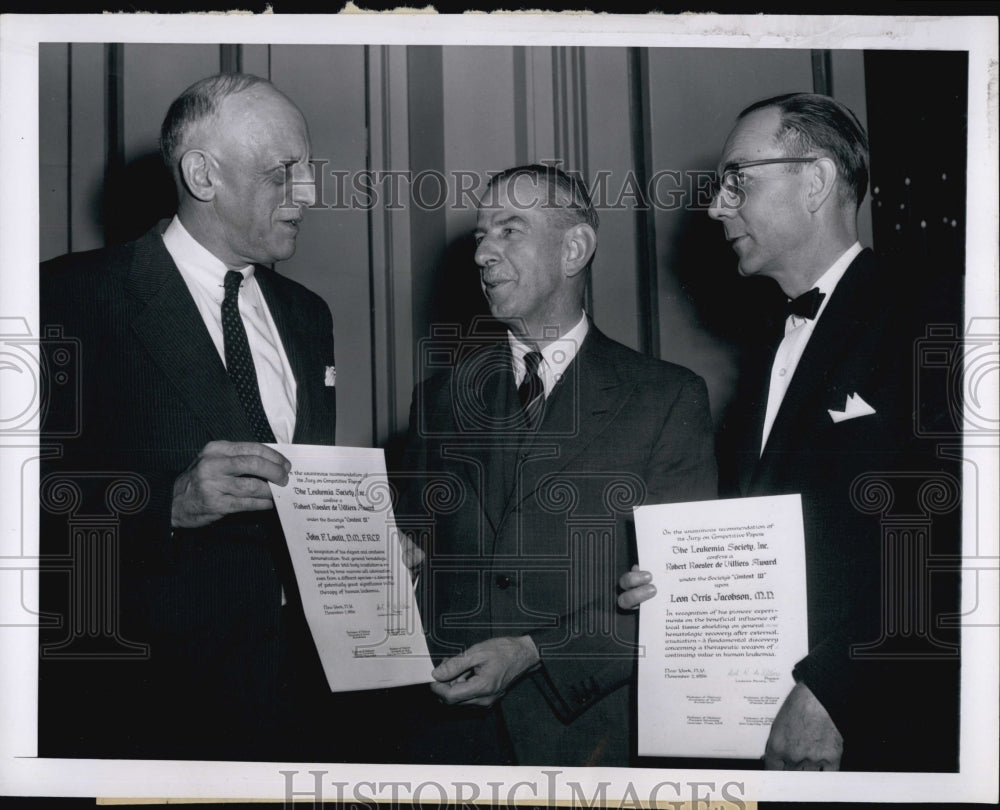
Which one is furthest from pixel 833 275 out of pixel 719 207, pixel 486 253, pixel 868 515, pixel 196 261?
pixel 196 261

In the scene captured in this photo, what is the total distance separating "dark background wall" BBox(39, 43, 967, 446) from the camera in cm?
274

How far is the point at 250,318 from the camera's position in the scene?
2.69 metres

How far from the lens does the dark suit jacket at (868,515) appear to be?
2500 mm

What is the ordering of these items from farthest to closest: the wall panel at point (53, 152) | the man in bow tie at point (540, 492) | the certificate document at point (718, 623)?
1. the wall panel at point (53, 152)
2. the man in bow tie at point (540, 492)
3. the certificate document at point (718, 623)

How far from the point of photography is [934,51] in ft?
8.91

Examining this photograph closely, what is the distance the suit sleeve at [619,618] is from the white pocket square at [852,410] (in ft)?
1.02

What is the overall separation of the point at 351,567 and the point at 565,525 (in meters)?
0.54

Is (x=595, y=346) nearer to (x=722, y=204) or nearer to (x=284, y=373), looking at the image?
(x=722, y=204)

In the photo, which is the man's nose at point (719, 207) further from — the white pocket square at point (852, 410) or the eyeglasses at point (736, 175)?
the white pocket square at point (852, 410)

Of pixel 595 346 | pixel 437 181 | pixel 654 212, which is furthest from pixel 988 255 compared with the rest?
pixel 437 181

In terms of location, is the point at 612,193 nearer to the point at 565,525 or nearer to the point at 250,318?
the point at 565,525

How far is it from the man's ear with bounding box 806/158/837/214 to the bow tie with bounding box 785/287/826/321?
0.70 ft

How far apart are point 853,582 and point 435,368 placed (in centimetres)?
118

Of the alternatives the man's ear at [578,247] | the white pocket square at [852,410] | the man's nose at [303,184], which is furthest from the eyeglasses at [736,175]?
the man's nose at [303,184]
